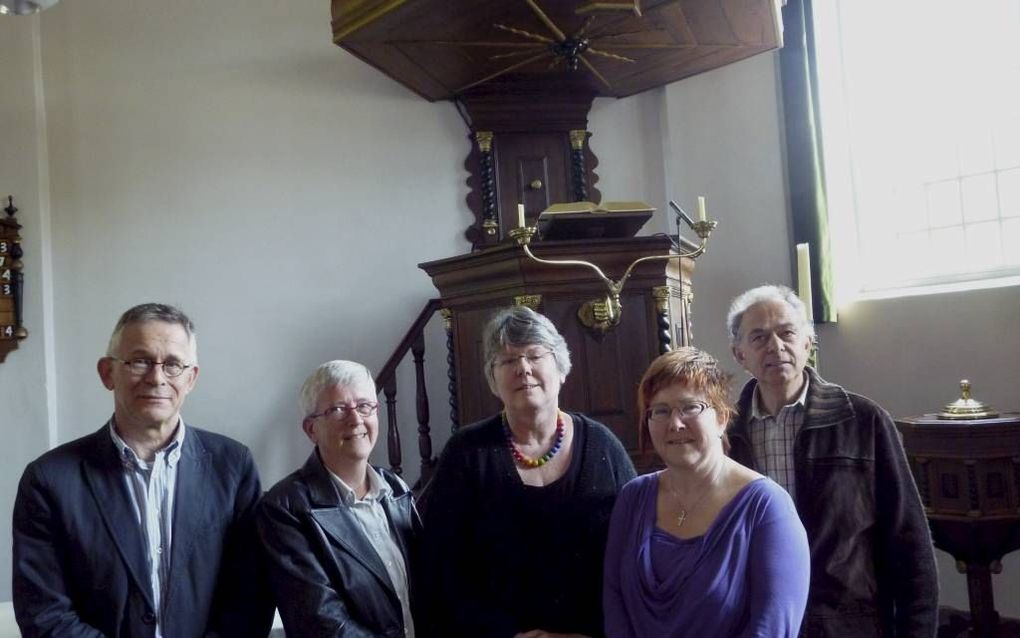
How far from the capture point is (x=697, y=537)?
1742mm

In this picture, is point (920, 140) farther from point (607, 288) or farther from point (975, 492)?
point (607, 288)

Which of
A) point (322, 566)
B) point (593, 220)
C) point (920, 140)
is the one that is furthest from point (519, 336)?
point (920, 140)

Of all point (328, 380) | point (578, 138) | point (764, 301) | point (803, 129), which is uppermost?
point (578, 138)

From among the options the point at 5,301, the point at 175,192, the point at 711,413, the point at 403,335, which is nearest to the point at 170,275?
the point at 175,192

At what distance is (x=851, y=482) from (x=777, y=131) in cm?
313

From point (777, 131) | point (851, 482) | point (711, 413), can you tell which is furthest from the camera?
point (777, 131)

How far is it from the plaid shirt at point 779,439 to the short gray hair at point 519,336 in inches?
19.9

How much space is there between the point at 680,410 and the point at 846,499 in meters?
0.51

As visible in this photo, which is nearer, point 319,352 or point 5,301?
point 5,301

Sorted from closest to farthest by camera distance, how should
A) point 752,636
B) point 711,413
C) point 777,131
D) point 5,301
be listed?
point 752,636 → point 711,413 → point 5,301 → point 777,131

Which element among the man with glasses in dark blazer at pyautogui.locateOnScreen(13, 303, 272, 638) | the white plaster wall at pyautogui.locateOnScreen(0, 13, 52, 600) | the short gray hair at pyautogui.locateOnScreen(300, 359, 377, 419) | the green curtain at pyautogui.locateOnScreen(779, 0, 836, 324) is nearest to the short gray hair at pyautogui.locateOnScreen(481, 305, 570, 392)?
the short gray hair at pyautogui.locateOnScreen(300, 359, 377, 419)

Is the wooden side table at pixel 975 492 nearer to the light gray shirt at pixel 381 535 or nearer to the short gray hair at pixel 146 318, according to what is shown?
the light gray shirt at pixel 381 535

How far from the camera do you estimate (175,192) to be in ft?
15.6

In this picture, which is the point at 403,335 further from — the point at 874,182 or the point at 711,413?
the point at 711,413
